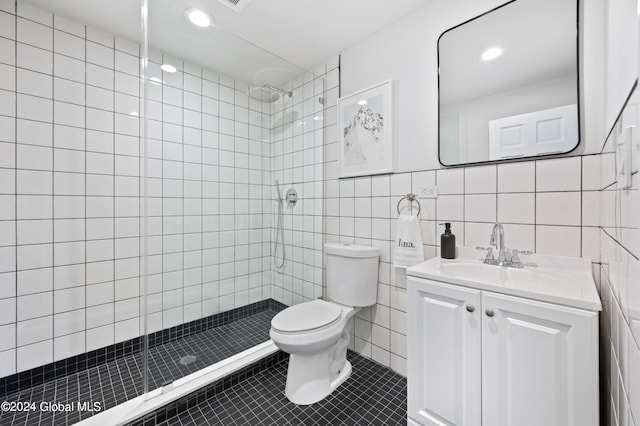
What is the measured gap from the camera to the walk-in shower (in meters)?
1.53

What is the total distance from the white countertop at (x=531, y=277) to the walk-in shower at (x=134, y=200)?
44.2 inches

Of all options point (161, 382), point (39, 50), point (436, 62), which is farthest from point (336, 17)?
point (161, 382)

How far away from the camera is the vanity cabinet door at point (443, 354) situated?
1011 millimetres

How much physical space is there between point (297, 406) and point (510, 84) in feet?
6.68

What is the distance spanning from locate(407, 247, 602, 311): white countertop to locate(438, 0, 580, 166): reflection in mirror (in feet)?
1.65

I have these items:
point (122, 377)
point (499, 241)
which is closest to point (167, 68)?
point (122, 377)

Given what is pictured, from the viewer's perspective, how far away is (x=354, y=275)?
1.74 m

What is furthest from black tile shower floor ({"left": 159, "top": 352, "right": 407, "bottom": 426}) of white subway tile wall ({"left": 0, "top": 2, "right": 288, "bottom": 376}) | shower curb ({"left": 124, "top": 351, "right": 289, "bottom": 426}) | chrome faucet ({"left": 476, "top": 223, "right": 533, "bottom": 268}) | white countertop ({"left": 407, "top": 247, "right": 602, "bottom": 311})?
chrome faucet ({"left": 476, "top": 223, "right": 533, "bottom": 268})

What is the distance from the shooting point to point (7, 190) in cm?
153

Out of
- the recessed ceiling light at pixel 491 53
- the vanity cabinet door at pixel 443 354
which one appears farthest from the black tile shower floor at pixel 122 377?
the recessed ceiling light at pixel 491 53

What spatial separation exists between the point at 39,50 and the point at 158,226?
136 cm

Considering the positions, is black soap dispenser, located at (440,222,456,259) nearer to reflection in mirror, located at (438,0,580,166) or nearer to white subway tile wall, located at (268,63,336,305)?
reflection in mirror, located at (438,0,580,166)

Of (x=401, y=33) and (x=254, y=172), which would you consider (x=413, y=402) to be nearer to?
(x=254, y=172)

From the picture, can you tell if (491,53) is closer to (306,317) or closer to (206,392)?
(306,317)
